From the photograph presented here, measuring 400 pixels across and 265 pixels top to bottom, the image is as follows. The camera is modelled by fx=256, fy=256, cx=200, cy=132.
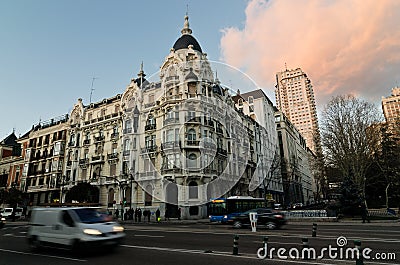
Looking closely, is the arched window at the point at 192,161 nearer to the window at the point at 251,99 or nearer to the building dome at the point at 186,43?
the building dome at the point at 186,43

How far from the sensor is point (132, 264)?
7633mm

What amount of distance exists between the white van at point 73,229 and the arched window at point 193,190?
27.9 meters

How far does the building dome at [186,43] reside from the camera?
1826 inches

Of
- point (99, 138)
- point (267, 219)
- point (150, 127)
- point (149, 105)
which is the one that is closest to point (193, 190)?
point (150, 127)

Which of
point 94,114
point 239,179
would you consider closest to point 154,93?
point 94,114

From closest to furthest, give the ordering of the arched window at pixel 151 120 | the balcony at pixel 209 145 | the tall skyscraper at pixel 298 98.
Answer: the balcony at pixel 209 145, the arched window at pixel 151 120, the tall skyscraper at pixel 298 98

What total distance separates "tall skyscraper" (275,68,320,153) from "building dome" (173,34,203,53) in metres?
116

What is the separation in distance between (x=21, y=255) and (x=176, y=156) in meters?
29.4

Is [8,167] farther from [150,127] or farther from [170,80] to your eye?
[170,80]

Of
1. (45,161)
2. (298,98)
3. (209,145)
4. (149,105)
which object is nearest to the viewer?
(209,145)

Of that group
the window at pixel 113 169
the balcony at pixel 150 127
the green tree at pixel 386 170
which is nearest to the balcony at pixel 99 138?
the window at pixel 113 169

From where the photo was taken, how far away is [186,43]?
46625mm

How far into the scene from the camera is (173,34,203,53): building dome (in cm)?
4638

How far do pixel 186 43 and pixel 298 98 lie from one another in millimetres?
126093
